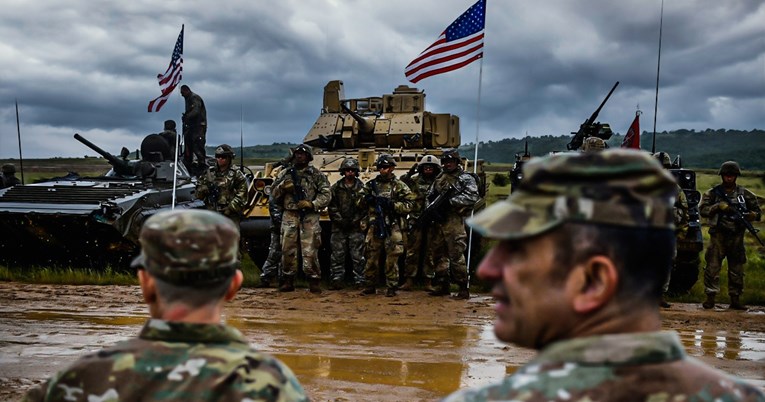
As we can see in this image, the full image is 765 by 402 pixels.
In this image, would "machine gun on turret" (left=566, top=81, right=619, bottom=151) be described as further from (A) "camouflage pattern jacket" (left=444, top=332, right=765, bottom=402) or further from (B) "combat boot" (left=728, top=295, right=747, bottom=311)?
(A) "camouflage pattern jacket" (left=444, top=332, right=765, bottom=402)

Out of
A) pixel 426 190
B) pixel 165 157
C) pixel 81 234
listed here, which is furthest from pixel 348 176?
pixel 165 157

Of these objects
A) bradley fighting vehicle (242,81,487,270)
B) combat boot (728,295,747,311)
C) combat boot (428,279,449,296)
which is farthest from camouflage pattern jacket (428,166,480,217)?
combat boot (728,295,747,311)

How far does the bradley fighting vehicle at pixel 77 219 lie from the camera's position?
11133 millimetres

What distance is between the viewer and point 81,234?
11.5 meters

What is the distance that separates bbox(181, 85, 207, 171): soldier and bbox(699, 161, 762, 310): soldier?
9675 mm

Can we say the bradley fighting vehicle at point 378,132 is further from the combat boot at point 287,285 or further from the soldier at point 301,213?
the combat boot at point 287,285

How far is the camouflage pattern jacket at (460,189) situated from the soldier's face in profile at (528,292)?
8.69m

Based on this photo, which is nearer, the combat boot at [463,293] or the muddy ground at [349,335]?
the muddy ground at [349,335]

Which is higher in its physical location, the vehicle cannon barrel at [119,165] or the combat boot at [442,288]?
the vehicle cannon barrel at [119,165]

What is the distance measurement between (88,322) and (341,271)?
3.73m

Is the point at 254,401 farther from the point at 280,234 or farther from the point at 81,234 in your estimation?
the point at 81,234

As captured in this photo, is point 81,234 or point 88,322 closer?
point 88,322

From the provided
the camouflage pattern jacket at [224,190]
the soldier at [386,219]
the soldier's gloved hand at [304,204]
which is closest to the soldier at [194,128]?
the camouflage pattern jacket at [224,190]

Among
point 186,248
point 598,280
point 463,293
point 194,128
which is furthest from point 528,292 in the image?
point 194,128
